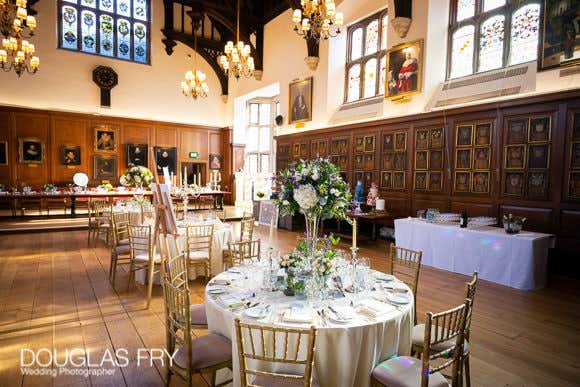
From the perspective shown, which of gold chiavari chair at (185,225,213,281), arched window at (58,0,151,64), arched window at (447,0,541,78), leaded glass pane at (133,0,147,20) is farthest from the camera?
leaded glass pane at (133,0,147,20)

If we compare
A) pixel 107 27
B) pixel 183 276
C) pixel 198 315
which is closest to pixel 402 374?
pixel 198 315

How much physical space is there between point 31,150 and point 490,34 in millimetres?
14494

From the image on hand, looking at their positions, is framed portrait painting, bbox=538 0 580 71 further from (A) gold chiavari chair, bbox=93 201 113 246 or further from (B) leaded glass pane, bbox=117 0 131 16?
(B) leaded glass pane, bbox=117 0 131 16

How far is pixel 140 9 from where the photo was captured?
13.7 m

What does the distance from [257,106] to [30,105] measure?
8685 mm

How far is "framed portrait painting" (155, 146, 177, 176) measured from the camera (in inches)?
571

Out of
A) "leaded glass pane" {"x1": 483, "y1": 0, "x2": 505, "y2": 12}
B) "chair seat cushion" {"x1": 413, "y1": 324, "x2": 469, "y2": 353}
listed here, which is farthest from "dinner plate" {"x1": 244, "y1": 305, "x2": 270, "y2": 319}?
"leaded glass pane" {"x1": 483, "y1": 0, "x2": 505, "y2": 12}

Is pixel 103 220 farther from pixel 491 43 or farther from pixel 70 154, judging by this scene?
pixel 491 43

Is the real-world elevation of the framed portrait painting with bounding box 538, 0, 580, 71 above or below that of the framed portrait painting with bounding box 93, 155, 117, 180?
above

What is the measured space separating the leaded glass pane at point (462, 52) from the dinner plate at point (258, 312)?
7261 millimetres

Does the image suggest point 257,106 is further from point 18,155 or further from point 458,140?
point 458,140

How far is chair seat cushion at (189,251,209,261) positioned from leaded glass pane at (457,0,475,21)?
7357 mm

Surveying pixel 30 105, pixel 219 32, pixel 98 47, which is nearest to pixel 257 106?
pixel 219 32

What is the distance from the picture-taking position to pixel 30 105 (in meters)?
12.0
